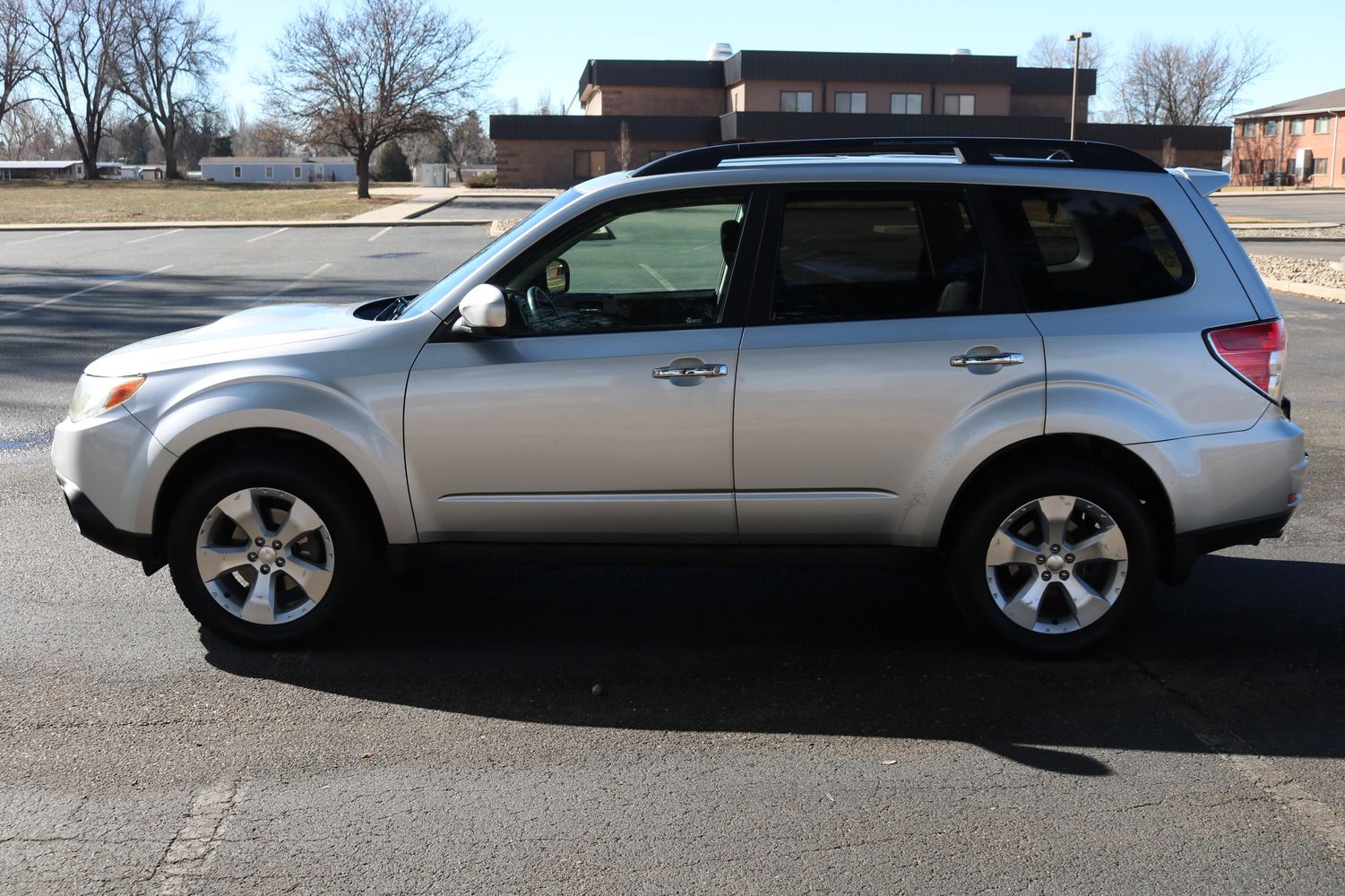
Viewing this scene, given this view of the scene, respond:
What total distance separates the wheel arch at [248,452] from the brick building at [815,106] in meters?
62.9

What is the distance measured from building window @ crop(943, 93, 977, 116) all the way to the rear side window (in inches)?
2678

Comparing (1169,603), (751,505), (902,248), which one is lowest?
(1169,603)

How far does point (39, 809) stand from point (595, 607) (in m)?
2.43

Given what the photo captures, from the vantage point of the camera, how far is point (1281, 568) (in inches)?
241

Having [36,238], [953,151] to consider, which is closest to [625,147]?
[36,238]

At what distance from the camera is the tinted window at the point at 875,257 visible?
4840 mm

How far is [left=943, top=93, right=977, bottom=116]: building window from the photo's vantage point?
6969 centimetres

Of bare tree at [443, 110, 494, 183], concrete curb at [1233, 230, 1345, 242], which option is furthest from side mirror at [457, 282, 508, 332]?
bare tree at [443, 110, 494, 183]

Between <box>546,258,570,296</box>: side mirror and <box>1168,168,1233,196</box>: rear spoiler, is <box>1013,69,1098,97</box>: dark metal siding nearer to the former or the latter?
<box>1168,168,1233,196</box>: rear spoiler

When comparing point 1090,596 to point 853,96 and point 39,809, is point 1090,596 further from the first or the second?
point 853,96

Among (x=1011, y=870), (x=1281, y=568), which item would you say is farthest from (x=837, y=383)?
(x=1281, y=568)

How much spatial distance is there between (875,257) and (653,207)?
2.90 ft

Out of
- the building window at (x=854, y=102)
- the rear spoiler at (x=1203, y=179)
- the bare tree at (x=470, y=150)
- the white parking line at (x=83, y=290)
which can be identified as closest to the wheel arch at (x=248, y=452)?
the rear spoiler at (x=1203, y=179)

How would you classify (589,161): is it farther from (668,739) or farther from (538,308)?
(668,739)
